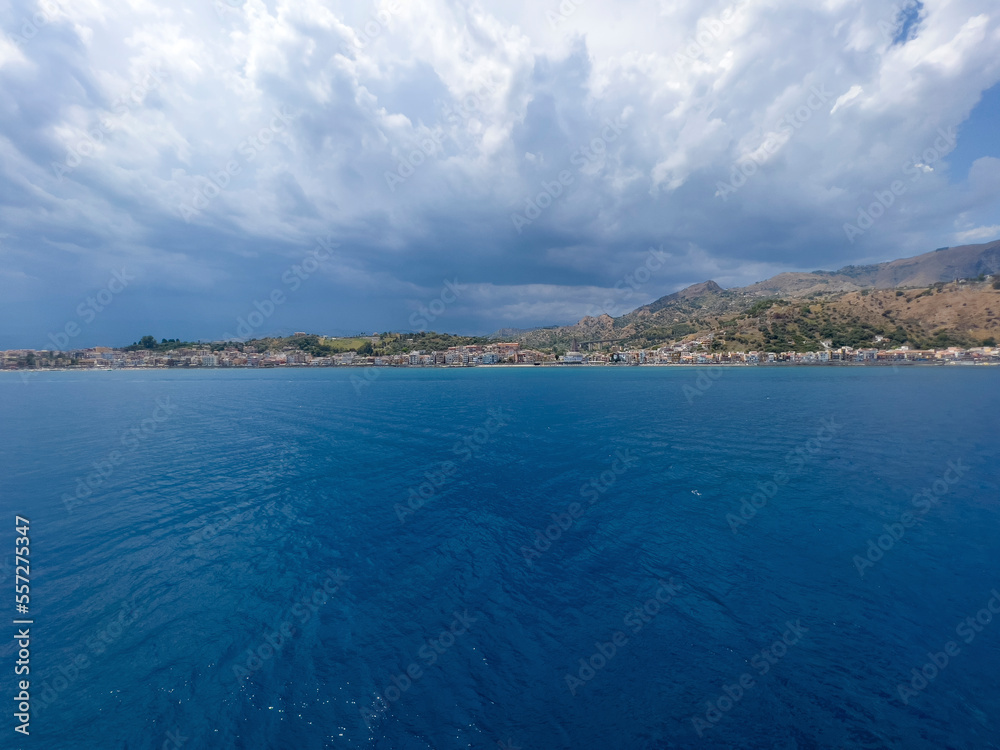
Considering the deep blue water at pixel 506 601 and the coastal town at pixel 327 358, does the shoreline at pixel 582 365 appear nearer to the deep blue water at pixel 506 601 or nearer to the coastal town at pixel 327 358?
the coastal town at pixel 327 358

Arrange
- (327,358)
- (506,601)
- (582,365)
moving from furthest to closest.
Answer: (327,358)
(582,365)
(506,601)

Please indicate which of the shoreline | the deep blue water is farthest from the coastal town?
the deep blue water

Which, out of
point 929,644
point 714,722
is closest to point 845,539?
point 929,644

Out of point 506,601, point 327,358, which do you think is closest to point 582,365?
point 327,358

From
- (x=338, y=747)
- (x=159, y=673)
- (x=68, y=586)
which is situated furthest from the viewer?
(x=68, y=586)

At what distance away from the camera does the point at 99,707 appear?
22.7 feet

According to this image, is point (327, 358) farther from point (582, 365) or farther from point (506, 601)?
point (506, 601)

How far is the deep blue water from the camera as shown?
22.0ft

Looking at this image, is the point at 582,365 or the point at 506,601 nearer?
the point at 506,601

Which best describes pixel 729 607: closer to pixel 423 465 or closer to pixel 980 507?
pixel 980 507

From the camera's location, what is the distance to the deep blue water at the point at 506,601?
22.0ft

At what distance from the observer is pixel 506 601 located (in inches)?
391

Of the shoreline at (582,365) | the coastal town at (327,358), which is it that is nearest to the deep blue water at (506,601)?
the shoreline at (582,365)

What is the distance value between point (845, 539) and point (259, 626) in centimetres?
1691
